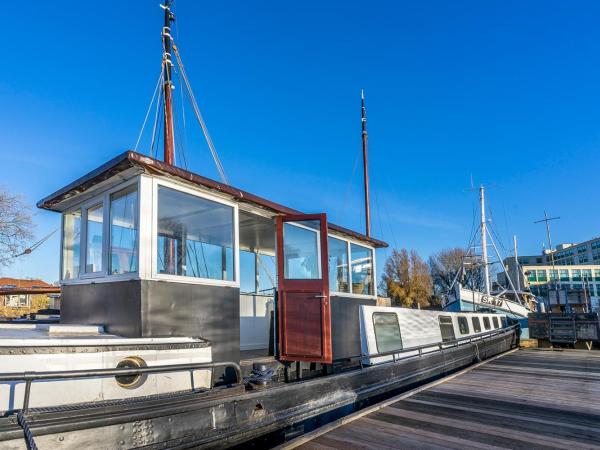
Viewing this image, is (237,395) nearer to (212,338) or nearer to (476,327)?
(212,338)

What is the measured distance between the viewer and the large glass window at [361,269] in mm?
8352

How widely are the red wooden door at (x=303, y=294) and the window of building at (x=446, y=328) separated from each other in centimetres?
462

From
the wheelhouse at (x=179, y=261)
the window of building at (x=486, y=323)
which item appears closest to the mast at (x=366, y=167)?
the window of building at (x=486, y=323)

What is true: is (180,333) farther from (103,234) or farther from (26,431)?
(26,431)

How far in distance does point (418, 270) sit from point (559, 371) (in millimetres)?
42034

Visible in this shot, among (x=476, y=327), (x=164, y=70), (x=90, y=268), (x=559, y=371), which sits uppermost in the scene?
(x=164, y=70)

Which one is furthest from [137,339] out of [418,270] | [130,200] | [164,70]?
[418,270]

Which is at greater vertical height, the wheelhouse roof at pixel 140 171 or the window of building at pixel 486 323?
the wheelhouse roof at pixel 140 171

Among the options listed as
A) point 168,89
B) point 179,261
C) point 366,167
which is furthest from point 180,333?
point 366,167

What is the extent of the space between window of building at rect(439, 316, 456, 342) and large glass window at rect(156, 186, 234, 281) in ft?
19.9

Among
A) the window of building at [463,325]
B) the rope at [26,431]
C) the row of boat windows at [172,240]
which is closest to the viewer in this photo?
the rope at [26,431]

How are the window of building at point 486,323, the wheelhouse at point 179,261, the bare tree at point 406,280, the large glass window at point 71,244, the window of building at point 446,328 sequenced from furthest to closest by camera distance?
the bare tree at point 406,280
the window of building at point 486,323
the window of building at point 446,328
the large glass window at point 71,244
the wheelhouse at point 179,261

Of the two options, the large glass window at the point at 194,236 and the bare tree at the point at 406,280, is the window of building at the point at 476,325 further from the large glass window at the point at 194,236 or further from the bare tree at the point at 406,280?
the bare tree at the point at 406,280

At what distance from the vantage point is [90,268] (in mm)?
5398
